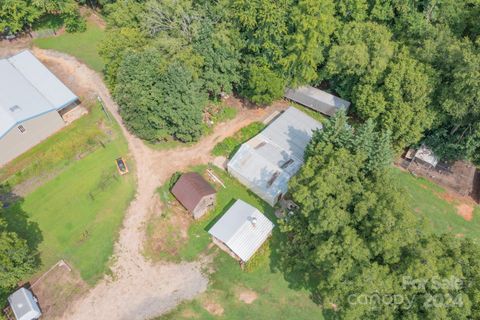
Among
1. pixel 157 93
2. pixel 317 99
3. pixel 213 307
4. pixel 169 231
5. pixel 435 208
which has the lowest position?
pixel 213 307

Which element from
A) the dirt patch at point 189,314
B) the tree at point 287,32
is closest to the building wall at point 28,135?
the tree at point 287,32

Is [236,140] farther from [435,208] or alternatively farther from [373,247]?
[435,208]

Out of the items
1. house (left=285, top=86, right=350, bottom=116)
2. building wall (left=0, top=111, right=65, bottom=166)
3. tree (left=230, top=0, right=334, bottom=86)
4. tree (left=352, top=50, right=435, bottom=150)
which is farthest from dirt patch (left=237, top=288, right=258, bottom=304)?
building wall (left=0, top=111, right=65, bottom=166)

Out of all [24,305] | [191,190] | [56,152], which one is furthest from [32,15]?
[24,305]

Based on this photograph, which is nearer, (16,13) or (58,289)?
(58,289)

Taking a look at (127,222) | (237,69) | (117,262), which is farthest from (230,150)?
(117,262)

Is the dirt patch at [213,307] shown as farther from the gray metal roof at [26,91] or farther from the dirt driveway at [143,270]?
the gray metal roof at [26,91]

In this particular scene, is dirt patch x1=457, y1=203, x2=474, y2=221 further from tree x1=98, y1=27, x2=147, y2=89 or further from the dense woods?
tree x1=98, y1=27, x2=147, y2=89
